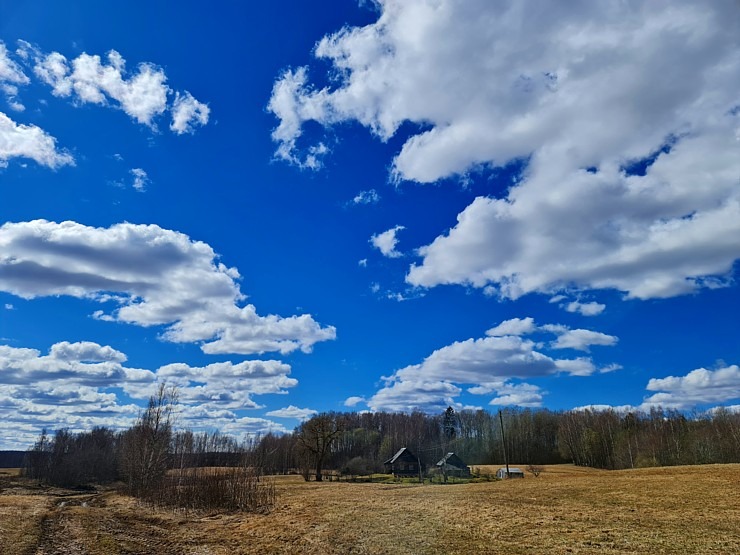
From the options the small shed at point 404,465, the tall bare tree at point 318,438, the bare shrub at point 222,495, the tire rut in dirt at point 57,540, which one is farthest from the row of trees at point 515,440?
the tire rut in dirt at point 57,540

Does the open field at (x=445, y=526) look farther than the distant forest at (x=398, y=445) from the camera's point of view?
No

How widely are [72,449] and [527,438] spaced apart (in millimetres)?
103115

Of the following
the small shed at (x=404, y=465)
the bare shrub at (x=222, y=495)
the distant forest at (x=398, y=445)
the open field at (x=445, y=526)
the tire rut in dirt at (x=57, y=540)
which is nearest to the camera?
the open field at (x=445, y=526)

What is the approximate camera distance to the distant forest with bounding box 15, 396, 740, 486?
61.6 m

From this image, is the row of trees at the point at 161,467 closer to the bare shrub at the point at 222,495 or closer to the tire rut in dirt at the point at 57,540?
the bare shrub at the point at 222,495

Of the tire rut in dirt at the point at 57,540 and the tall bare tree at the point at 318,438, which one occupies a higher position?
the tall bare tree at the point at 318,438

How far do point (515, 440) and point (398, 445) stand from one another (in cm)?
2828

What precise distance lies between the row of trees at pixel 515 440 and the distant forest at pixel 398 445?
0.65 ft

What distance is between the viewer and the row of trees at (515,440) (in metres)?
71.2

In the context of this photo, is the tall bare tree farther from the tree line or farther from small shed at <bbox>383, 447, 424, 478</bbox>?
small shed at <bbox>383, 447, 424, 478</bbox>

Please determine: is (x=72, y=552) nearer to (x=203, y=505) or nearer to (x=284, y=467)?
Answer: (x=203, y=505)

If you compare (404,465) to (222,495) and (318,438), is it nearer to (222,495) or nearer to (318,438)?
(318,438)

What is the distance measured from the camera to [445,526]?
2030cm

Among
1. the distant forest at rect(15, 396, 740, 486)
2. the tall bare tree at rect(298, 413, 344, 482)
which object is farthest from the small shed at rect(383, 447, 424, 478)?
the tall bare tree at rect(298, 413, 344, 482)
